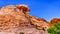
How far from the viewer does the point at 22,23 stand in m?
43.9

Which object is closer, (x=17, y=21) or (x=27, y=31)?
(x=27, y=31)

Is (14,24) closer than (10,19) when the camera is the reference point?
Yes

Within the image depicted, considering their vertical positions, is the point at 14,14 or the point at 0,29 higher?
the point at 14,14

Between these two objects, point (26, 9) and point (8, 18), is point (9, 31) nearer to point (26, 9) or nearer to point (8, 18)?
point (8, 18)

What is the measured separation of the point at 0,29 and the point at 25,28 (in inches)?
168

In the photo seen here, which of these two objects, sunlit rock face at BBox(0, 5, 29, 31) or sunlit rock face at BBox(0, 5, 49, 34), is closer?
sunlit rock face at BBox(0, 5, 49, 34)

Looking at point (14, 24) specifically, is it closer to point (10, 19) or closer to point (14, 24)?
point (14, 24)

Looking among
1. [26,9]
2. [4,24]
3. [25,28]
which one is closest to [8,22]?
[4,24]

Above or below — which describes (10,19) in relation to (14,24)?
above

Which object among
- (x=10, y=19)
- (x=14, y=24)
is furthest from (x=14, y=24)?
(x=10, y=19)

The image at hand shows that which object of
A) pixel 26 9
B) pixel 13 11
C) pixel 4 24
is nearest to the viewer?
pixel 4 24

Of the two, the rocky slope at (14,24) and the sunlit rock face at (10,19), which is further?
the sunlit rock face at (10,19)

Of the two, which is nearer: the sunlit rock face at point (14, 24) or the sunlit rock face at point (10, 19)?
the sunlit rock face at point (14, 24)

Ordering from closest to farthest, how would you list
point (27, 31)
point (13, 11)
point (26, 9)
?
point (27, 31) < point (13, 11) < point (26, 9)
